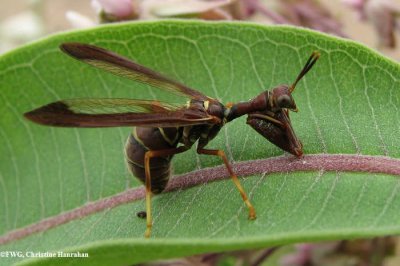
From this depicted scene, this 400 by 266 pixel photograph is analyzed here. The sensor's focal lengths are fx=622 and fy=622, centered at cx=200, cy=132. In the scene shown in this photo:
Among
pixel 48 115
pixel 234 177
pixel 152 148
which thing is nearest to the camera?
pixel 48 115

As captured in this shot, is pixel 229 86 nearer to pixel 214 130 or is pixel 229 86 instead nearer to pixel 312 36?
pixel 214 130

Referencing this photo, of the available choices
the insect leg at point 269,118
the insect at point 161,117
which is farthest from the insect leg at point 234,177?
the insect leg at point 269,118

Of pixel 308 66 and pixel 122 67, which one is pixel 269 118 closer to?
Result: pixel 308 66

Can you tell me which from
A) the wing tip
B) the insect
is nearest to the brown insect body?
the insect

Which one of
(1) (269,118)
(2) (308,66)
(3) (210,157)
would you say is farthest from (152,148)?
(2) (308,66)

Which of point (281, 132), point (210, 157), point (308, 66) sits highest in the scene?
point (308, 66)

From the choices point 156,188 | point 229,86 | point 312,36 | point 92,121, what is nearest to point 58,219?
point 156,188

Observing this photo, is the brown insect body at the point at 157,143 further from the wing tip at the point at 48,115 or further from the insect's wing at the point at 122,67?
the wing tip at the point at 48,115
